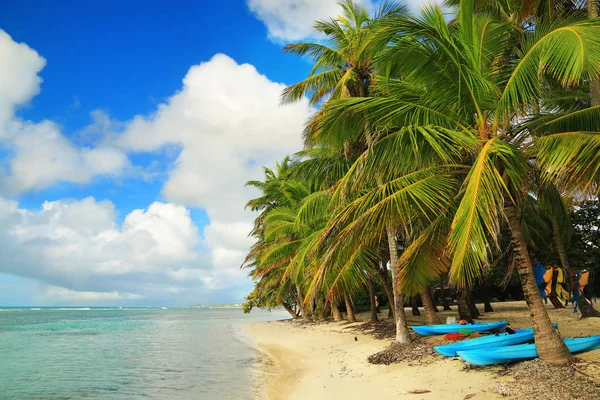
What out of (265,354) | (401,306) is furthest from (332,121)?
(265,354)

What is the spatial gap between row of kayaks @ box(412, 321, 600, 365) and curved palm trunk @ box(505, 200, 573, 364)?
0.38 metres

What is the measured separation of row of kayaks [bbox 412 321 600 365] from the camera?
6398mm

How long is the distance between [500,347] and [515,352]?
557mm

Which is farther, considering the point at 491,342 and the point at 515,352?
the point at 491,342

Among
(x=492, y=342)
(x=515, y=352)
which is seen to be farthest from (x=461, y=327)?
(x=515, y=352)

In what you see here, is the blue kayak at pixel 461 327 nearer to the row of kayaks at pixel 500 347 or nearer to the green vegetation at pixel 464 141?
the row of kayaks at pixel 500 347

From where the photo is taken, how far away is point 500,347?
6914 millimetres

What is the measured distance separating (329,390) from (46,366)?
12.5 m

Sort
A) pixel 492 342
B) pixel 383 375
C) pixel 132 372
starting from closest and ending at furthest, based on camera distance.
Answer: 1. pixel 492 342
2. pixel 383 375
3. pixel 132 372

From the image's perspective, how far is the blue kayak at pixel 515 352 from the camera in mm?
6336

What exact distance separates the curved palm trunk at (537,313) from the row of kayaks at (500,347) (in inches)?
15.1

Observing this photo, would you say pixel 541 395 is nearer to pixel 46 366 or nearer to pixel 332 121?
pixel 332 121

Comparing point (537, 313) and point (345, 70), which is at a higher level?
point (345, 70)

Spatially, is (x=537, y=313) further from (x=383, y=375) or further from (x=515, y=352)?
(x=383, y=375)
